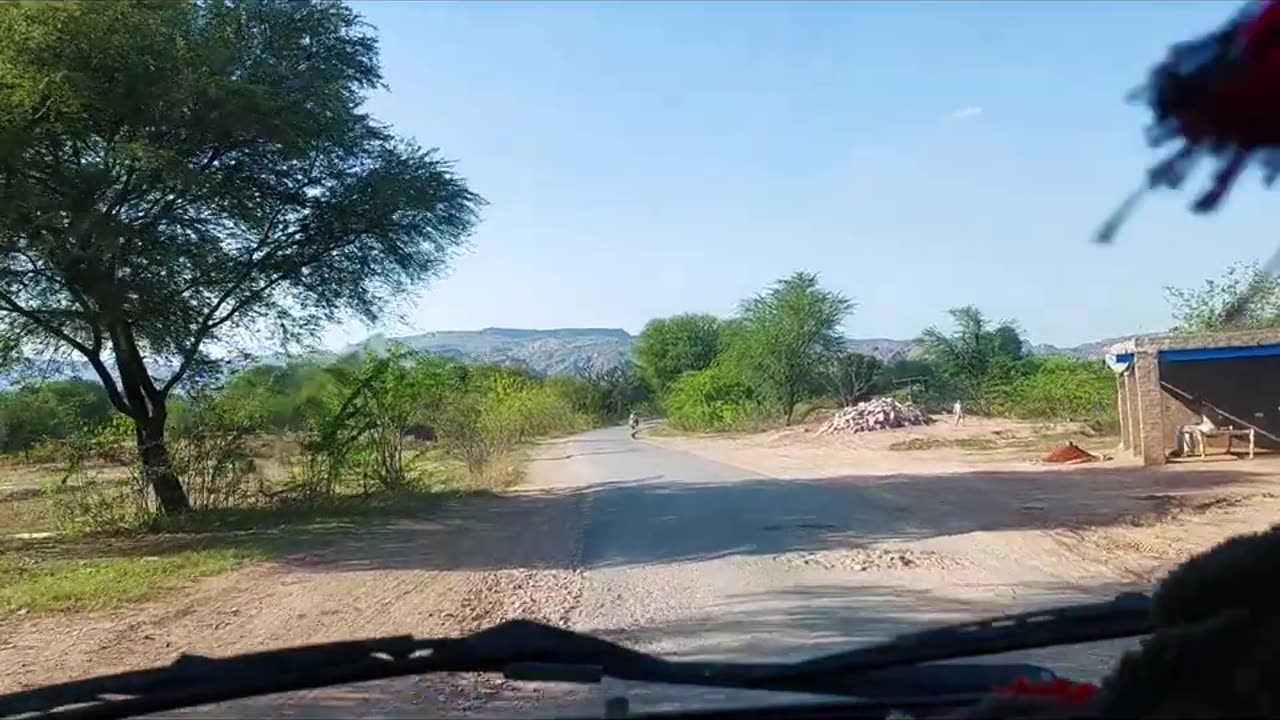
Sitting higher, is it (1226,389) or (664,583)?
(1226,389)

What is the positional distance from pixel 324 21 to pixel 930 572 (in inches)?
511

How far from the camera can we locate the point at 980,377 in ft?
197

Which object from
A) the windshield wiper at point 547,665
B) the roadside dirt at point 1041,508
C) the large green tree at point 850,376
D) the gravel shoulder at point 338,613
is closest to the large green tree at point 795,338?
the large green tree at point 850,376

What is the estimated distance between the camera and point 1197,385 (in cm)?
2769

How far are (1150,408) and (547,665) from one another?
25114mm

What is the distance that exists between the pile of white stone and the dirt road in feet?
82.8

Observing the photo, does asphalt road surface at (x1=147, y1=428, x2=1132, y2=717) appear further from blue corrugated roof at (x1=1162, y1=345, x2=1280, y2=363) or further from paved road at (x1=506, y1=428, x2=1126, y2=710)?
blue corrugated roof at (x1=1162, y1=345, x2=1280, y2=363)

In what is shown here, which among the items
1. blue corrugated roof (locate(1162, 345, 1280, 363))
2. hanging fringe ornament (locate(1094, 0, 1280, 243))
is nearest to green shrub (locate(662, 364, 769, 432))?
blue corrugated roof (locate(1162, 345, 1280, 363))

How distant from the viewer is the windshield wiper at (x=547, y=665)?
113 inches

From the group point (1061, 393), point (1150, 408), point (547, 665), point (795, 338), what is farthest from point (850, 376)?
point (547, 665)

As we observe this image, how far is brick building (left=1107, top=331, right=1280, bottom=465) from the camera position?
84.4 feet

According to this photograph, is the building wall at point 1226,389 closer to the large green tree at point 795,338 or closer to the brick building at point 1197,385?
the brick building at point 1197,385

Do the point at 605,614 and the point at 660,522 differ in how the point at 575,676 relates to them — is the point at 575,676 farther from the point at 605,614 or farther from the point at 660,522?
the point at 660,522

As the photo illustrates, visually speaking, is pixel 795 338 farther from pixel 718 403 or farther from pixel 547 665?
pixel 547 665
